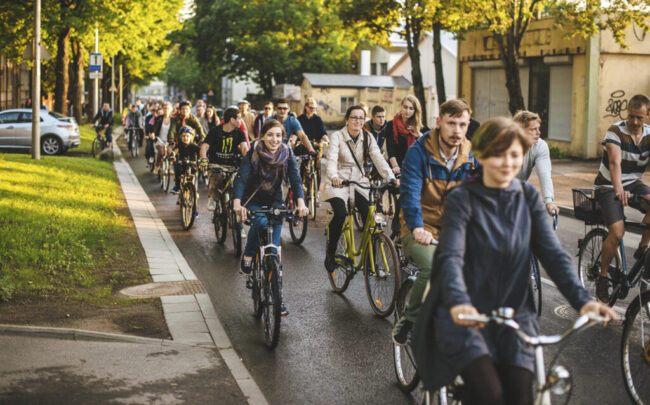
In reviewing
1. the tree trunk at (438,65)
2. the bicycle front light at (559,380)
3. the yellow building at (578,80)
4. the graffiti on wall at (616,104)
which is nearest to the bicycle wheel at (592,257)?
the bicycle front light at (559,380)

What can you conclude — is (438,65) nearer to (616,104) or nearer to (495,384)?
(616,104)

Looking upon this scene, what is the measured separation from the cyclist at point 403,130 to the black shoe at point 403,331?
461 centimetres

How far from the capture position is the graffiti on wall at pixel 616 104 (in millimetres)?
25766

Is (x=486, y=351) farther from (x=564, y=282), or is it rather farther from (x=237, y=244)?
(x=237, y=244)

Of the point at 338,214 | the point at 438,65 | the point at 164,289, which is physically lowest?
the point at 164,289

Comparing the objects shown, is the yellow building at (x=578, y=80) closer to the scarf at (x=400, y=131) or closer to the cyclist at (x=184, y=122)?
the cyclist at (x=184, y=122)

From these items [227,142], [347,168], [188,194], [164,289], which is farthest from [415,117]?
[188,194]

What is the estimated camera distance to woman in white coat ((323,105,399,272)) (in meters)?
7.93

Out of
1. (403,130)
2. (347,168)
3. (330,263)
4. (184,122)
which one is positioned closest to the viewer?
(330,263)

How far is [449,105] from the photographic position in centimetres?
491

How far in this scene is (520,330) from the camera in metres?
3.11

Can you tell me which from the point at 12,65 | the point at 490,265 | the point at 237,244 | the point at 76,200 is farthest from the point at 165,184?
the point at 12,65

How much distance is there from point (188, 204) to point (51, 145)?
1550 cm

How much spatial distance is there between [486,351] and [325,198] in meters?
4.95
